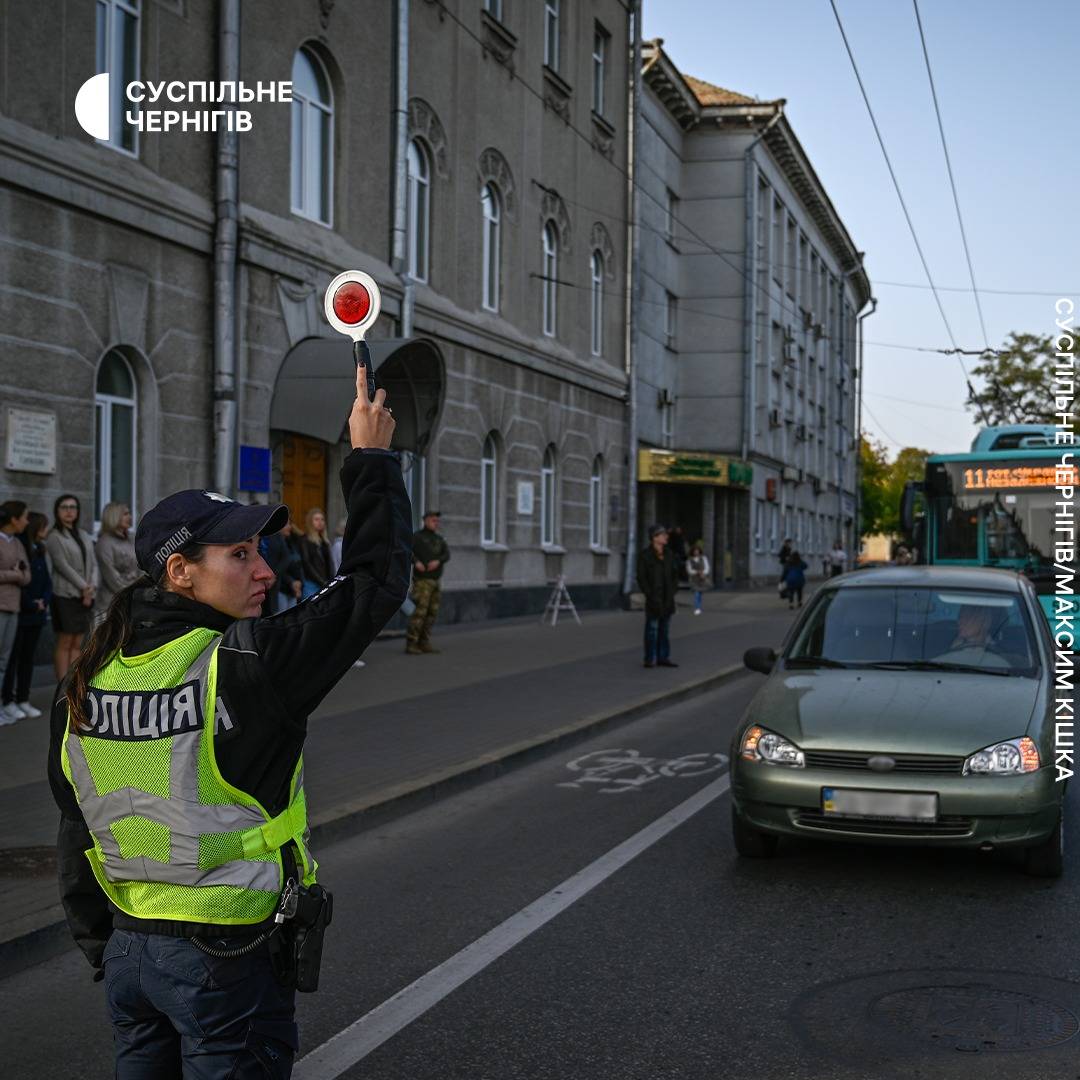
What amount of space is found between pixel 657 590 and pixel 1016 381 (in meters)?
45.8

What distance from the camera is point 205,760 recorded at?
94.1 inches

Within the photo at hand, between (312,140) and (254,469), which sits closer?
(254,469)

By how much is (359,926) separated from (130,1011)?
134 inches

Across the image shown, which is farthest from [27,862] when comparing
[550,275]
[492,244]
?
[550,275]

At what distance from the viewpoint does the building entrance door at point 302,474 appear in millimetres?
17516

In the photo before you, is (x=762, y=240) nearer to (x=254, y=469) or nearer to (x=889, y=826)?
(x=254, y=469)

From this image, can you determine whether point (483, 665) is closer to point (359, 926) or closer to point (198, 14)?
point (198, 14)

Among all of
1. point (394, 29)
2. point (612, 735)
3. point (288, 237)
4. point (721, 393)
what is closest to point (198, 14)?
point (288, 237)

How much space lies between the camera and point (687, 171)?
43594 mm

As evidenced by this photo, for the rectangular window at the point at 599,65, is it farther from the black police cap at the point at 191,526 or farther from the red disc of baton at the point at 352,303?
the black police cap at the point at 191,526

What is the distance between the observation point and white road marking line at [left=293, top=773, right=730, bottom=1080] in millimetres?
4195

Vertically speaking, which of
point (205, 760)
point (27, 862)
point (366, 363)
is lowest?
point (27, 862)

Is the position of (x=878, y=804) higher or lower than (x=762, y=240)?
lower

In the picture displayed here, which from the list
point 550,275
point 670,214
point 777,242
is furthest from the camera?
point 777,242
